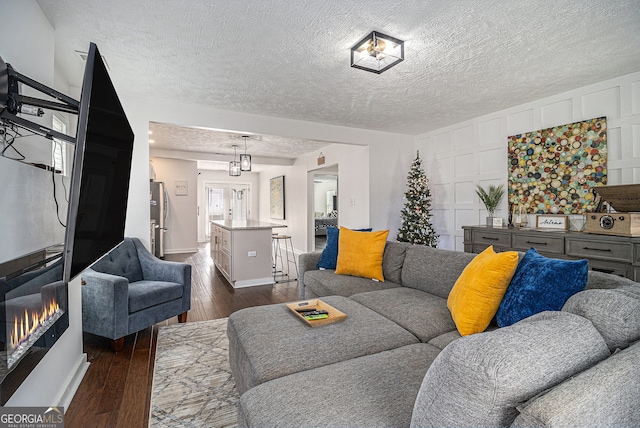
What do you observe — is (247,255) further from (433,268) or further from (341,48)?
(341,48)

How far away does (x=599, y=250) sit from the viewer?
8.90 feet

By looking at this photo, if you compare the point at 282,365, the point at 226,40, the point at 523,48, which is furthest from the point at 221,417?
the point at 523,48

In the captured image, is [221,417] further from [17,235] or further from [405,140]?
[405,140]

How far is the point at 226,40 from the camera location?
2.29 m

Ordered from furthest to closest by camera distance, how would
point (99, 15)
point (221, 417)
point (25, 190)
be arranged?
point (99, 15), point (221, 417), point (25, 190)

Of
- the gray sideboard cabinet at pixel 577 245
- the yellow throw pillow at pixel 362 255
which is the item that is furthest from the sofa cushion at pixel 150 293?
the gray sideboard cabinet at pixel 577 245

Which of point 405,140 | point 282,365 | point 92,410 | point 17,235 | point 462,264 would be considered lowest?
point 92,410

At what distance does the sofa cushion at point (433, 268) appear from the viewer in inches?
89.4

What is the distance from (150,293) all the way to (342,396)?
7.31 ft

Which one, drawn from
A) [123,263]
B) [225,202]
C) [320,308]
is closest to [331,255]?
[320,308]

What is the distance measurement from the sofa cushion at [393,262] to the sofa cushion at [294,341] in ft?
3.14

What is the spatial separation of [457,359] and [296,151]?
6.49 m

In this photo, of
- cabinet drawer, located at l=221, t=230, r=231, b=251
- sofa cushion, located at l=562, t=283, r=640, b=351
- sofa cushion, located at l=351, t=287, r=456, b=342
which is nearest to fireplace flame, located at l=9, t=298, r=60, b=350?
sofa cushion, located at l=351, t=287, r=456, b=342

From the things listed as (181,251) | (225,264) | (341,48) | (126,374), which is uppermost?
(341,48)
